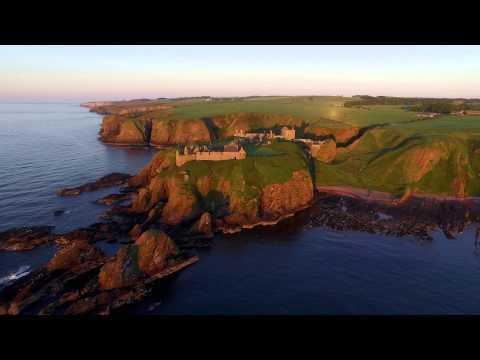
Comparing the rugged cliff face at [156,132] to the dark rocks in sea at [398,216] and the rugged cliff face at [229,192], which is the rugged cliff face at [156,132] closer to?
the rugged cliff face at [229,192]

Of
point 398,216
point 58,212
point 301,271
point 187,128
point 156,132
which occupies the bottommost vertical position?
point 301,271

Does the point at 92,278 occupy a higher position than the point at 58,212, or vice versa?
the point at 58,212

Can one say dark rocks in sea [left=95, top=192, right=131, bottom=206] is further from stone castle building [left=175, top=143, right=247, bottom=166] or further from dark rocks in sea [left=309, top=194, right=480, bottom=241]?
dark rocks in sea [left=309, top=194, right=480, bottom=241]

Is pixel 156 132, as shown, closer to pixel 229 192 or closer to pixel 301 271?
pixel 229 192

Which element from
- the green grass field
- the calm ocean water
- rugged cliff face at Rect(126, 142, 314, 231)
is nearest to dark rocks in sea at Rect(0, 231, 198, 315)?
the calm ocean water

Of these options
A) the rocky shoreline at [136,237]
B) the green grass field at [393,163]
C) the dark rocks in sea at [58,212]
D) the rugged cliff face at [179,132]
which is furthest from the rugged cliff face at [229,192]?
the rugged cliff face at [179,132]

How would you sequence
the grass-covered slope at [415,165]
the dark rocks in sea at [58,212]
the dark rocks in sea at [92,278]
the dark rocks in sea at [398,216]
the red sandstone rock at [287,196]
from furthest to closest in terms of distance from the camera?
the grass-covered slope at [415,165] < the red sandstone rock at [287,196] < the dark rocks in sea at [58,212] < the dark rocks in sea at [398,216] < the dark rocks in sea at [92,278]

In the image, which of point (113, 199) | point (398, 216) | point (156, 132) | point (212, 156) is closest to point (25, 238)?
point (113, 199)
